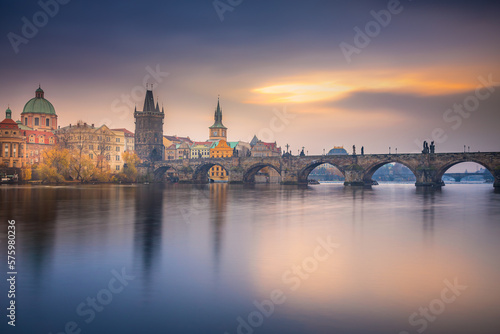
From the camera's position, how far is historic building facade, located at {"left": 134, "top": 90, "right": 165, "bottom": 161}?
13700 centimetres

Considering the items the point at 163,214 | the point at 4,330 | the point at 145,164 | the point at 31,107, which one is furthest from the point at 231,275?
the point at 31,107

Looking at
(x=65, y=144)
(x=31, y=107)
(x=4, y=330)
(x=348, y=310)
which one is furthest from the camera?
(x=31, y=107)

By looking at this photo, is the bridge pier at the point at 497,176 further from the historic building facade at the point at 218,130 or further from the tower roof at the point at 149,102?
the historic building facade at the point at 218,130

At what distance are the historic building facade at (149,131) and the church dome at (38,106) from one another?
2616cm

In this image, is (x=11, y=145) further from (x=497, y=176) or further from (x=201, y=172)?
(x=497, y=176)

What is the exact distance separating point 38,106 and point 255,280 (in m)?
139

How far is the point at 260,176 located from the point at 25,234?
106 m

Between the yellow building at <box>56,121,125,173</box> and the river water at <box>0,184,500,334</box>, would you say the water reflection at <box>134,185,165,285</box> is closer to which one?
Answer: the river water at <box>0,184,500,334</box>

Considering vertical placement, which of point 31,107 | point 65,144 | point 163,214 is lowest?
point 163,214

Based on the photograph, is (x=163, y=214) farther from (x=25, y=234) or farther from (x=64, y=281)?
(x=64, y=281)

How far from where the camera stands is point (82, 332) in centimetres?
827

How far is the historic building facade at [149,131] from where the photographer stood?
137 metres

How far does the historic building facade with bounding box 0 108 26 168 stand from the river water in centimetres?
9501

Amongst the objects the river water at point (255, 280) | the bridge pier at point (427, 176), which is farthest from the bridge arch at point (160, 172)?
the river water at point (255, 280)
